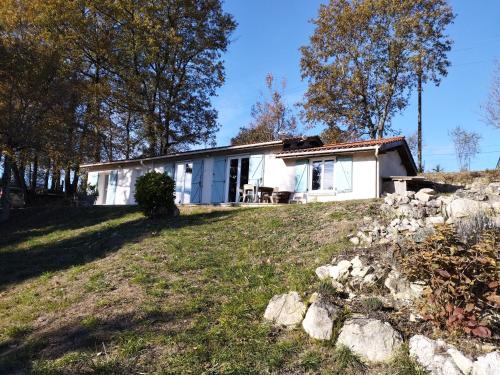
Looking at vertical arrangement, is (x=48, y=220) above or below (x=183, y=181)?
below

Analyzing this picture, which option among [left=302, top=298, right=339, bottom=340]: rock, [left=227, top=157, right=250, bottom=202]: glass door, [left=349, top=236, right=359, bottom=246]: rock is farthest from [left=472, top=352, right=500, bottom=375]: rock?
[left=227, top=157, right=250, bottom=202]: glass door

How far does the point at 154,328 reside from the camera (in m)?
5.94

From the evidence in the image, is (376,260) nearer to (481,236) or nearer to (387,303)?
(387,303)

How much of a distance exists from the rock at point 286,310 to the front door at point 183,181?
1633 centimetres

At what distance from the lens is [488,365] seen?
13.9ft

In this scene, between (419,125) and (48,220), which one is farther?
(419,125)

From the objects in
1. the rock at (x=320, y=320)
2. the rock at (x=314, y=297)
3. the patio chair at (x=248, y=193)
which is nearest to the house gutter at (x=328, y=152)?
the patio chair at (x=248, y=193)

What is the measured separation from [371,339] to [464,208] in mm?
6056

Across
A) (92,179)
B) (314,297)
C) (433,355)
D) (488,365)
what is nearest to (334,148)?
(314,297)

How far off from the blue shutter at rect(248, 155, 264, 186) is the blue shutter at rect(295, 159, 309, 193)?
1.84 meters

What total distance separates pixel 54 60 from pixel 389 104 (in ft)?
63.9

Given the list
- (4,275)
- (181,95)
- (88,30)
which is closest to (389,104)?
(181,95)

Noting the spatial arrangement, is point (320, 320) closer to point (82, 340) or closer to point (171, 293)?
point (171, 293)

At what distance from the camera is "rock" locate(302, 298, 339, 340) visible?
5387mm
